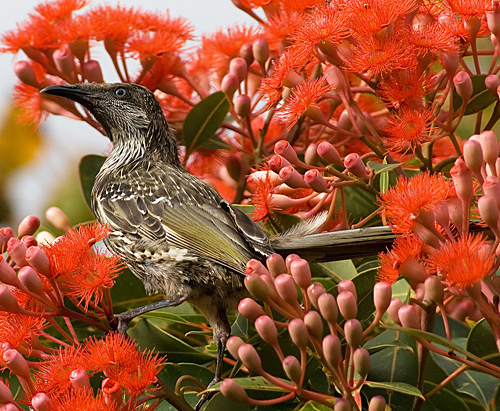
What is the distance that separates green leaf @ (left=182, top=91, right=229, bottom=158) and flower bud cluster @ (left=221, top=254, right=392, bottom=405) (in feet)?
4.28

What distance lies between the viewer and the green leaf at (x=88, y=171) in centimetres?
366

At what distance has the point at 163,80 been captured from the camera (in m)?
3.62

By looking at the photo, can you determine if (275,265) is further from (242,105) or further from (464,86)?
(242,105)

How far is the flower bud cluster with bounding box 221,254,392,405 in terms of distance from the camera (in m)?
2.08

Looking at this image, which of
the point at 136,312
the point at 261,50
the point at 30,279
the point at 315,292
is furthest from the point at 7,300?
the point at 261,50

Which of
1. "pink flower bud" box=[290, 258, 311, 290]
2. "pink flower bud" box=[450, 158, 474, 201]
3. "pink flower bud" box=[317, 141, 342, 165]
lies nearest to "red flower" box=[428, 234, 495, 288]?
"pink flower bud" box=[450, 158, 474, 201]

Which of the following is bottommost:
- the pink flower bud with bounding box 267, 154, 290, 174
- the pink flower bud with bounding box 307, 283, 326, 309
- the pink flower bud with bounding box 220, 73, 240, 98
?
the pink flower bud with bounding box 307, 283, 326, 309

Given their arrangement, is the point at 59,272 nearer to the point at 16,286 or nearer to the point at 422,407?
the point at 16,286

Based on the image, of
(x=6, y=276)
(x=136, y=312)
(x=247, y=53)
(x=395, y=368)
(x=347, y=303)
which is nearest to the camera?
(x=347, y=303)

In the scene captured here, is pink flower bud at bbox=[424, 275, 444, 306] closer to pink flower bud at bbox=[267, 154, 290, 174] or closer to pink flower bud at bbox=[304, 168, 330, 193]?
pink flower bud at bbox=[304, 168, 330, 193]

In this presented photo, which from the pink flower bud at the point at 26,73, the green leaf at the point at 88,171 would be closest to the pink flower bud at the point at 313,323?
the green leaf at the point at 88,171

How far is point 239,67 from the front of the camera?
336cm

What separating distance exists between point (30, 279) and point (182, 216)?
1229mm

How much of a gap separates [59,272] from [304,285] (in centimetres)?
77
